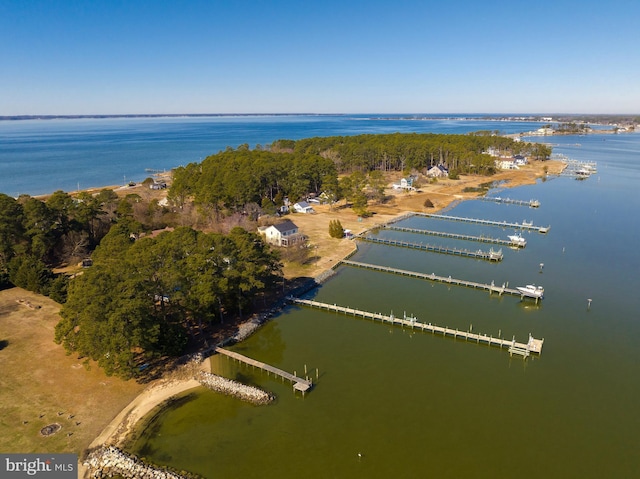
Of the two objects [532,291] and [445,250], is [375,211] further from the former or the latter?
[532,291]

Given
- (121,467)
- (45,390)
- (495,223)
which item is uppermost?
(495,223)

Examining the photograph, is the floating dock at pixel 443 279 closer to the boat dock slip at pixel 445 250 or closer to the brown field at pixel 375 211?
the brown field at pixel 375 211

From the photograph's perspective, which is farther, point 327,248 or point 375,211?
point 375,211

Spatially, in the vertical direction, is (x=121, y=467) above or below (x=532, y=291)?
below

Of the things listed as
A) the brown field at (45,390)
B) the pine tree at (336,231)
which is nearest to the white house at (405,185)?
the pine tree at (336,231)

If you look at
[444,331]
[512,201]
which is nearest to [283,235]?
[444,331]
